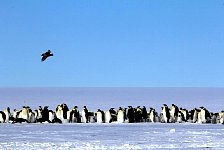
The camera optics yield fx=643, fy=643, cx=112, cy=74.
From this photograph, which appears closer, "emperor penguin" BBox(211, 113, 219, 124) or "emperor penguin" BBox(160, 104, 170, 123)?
"emperor penguin" BBox(211, 113, 219, 124)

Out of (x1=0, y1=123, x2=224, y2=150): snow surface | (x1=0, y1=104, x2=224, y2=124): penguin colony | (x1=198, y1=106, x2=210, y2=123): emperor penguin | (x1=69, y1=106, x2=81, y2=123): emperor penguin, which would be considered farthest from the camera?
(x1=69, y1=106, x2=81, y2=123): emperor penguin

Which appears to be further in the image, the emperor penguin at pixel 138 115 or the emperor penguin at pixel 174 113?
the emperor penguin at pixel 138 115

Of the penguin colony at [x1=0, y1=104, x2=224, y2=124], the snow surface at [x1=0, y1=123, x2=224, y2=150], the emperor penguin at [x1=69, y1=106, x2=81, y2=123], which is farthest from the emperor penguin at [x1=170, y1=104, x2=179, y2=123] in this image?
the snow surface at [x1=0, y1=123, x2=224, y2=150]

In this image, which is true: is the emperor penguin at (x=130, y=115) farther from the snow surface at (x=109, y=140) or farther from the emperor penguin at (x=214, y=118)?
the snow surface at (x=109, y=140)

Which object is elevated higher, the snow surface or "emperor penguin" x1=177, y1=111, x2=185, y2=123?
"emperor penguin" x1=177, y1=111, x2=185, y2=123

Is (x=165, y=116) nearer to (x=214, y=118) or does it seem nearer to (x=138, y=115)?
(x=138, y=115)

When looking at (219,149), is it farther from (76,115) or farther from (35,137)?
(76,115)

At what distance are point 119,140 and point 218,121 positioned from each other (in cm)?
1116

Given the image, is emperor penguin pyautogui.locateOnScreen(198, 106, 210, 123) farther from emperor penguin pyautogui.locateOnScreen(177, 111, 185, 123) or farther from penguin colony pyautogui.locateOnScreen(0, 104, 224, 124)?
emperor penguin pyautogui.locateOnScreen(177, 111, 185, 123)

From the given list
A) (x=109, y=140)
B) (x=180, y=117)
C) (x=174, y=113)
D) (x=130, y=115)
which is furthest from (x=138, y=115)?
(x=109, y=140)

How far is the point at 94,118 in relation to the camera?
1075 inches

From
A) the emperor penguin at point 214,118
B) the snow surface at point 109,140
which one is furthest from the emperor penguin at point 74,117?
the snow surface at point 109,140

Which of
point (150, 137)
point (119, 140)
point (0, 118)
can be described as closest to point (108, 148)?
point (119, 140)

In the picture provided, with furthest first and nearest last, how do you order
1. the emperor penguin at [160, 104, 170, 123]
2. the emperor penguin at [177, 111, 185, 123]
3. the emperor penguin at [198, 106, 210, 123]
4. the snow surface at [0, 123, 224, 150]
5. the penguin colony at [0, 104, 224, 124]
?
the emperor penguin at [177, 111, 185, 123] → the emperor penguin at [160, 104, 170, 123] → the emperor penguin at [198, 106, 210, 123] → the penguin colony at [0, 104, 224, 124] → the snow surface at [0, 123, 224, 150]
